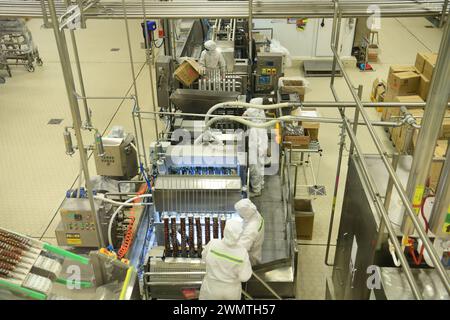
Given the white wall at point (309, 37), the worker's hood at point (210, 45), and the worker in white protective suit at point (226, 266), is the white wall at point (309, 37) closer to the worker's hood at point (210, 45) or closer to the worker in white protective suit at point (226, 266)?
the worker's hood at point (210, 45)

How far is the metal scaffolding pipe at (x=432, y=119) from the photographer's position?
4.94 ft

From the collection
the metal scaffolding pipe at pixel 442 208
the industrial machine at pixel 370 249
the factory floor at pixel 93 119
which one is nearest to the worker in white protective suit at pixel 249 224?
the industrial machine at pixel 370 249

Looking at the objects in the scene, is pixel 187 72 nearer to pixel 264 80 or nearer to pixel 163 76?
pixel 163 76

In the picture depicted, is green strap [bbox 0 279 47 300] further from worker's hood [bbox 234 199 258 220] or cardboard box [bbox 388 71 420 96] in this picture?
cardboard box [bbox 388 71 420 96]

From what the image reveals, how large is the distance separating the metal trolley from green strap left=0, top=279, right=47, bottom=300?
681cm

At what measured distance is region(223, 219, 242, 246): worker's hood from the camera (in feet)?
9.31

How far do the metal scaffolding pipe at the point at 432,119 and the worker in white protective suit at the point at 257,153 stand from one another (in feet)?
6.88

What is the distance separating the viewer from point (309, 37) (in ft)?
25.8

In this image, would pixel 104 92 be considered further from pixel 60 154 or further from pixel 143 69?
pixel 60 154

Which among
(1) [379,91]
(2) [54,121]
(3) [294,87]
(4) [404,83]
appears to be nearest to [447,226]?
(3) [294,87]

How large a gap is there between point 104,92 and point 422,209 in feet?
19.5

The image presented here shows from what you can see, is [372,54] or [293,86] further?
[372,54]

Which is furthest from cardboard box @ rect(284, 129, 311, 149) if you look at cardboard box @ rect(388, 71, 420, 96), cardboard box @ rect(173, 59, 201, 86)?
cardboard box @ rect(388, 71, 420, 96)

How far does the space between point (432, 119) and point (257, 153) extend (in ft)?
7.75
